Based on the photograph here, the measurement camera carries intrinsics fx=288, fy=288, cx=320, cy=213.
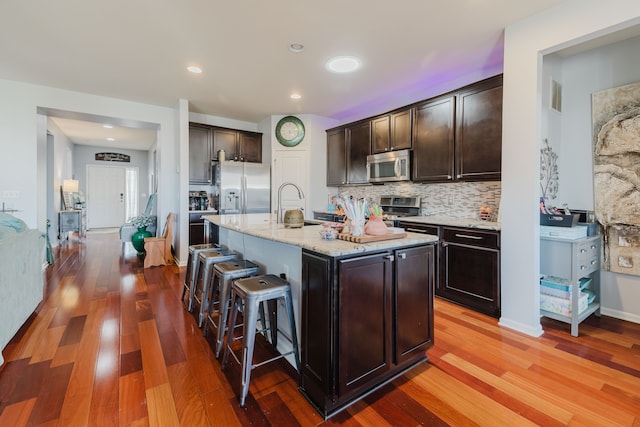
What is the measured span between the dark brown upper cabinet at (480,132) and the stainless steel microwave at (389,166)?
71 cm

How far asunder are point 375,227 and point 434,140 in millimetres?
2233

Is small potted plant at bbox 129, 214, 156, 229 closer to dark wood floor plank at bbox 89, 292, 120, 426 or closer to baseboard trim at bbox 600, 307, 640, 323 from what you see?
dark wood floor plank at bbox 89, 292, 120, 426

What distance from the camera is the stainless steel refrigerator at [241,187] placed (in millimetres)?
4824

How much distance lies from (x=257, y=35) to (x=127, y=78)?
6.73 ft

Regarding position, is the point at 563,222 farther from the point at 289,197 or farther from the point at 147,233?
the point at 147,233

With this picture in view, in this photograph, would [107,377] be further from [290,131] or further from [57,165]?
[57,165]

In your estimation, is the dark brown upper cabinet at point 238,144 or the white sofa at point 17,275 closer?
the white sofa at point 17,275

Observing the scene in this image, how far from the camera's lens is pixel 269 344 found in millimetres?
2217

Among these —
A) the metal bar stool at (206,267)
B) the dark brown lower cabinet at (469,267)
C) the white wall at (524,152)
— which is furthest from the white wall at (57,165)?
the white wall at (524,152)

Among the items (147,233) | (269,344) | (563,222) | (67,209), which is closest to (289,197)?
(147,233)

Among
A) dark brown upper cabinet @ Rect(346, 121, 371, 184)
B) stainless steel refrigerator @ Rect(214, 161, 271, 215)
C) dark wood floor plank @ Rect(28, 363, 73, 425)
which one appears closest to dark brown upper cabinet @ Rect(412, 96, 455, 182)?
dark brown upper cabinet @ Rect(346, 121, 371, 184)

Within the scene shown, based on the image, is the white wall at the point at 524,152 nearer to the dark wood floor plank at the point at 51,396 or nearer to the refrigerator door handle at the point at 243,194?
the dark wood floor plank at the point at 51,396

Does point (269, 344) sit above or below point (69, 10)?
below

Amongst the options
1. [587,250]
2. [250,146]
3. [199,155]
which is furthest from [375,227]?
[250,146]
